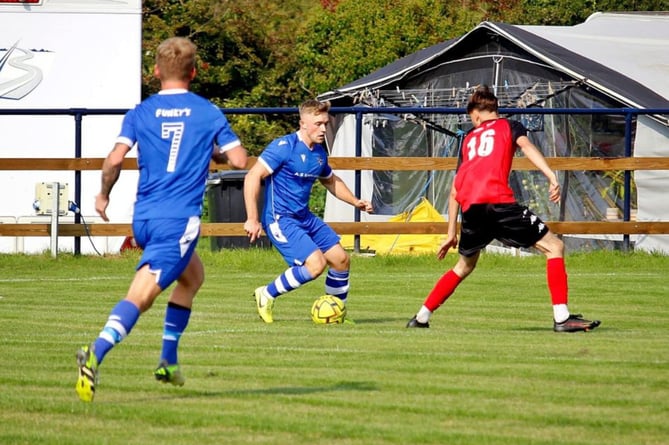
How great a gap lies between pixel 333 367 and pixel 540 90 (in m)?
14.3

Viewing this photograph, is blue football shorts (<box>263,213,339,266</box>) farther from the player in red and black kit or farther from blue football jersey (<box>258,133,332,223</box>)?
the player in red and black kit

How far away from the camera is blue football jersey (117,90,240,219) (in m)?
7.32

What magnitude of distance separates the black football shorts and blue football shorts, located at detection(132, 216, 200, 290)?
3.77 metres

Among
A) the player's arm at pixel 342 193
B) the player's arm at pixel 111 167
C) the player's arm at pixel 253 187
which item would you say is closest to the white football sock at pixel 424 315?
the player's arm at pixel 342 193

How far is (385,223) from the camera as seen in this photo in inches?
711

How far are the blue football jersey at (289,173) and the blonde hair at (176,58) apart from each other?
3976 mm

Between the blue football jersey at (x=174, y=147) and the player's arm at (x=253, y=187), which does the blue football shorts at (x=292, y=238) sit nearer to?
the player's arm at (x=253, y=187)

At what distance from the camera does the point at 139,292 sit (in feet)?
23.9

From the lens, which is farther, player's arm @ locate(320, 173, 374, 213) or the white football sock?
player's arm @ locate(320, 173, 374, 213)

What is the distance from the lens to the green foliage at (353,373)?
21.3ft

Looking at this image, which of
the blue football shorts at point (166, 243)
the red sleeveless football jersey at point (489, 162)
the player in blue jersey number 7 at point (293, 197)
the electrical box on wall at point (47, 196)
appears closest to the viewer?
the blue football shorts at point (166, 243)

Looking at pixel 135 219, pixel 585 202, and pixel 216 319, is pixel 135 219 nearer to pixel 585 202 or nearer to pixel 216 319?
pixel 216 319

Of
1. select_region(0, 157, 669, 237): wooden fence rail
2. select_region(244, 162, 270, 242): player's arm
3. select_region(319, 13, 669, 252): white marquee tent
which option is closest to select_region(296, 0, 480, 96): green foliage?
select_region(319, 13, 669, 252): white marquee tent

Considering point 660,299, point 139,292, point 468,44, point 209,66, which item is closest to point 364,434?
point 139,292
